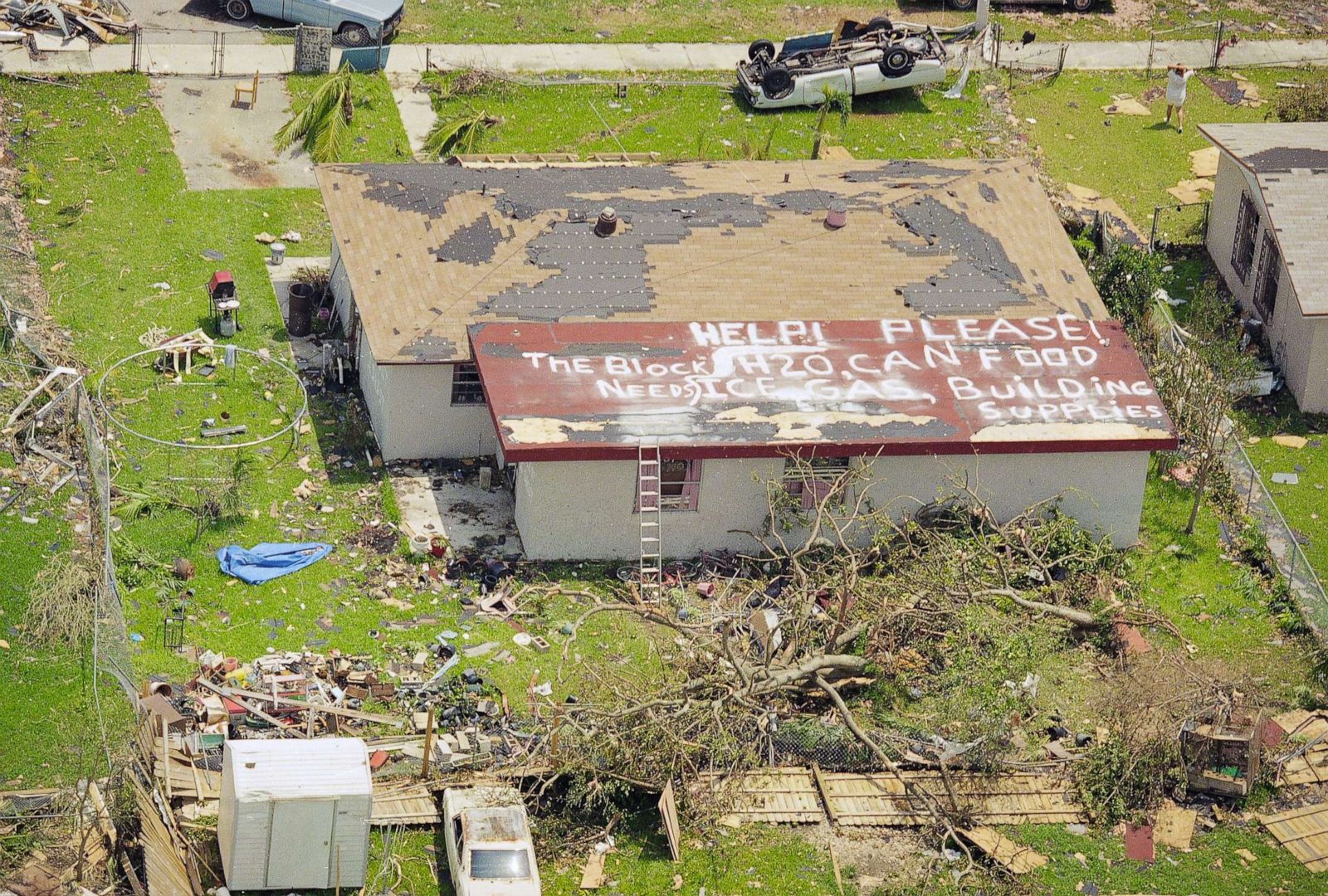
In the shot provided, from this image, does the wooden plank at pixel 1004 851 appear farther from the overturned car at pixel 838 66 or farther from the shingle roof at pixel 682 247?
the overturned car at pixel 838 66

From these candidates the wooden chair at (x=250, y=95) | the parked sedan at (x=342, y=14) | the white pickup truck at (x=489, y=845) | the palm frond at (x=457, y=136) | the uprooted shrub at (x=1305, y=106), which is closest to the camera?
the white pickup truck at (x=489, y=845)

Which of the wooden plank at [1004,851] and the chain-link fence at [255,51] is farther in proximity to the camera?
the chain-link fence at [255,51]

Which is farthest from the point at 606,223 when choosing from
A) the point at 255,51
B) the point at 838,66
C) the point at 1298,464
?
the point at 255,51

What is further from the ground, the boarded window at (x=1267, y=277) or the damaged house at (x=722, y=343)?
the damaged house at (x=722, y=343)

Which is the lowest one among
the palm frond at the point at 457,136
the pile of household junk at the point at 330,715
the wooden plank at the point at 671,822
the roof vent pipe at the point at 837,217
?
the wooden plank at the point at 671,822

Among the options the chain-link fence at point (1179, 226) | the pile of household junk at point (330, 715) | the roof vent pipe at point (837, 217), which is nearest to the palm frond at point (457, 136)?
the roof vent pipe at point (837, 217)

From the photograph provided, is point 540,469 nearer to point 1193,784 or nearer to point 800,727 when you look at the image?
point 800,727
